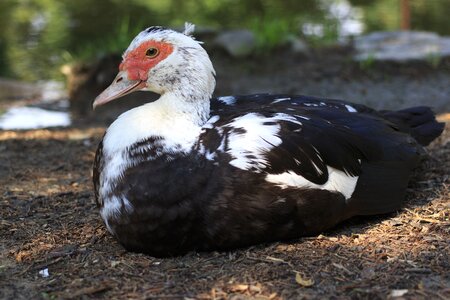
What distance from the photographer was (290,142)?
3.52 m

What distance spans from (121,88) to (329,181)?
1.26 m

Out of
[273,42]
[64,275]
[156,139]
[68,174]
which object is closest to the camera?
[64,275]

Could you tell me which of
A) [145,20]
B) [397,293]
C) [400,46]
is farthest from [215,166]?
[145,20]

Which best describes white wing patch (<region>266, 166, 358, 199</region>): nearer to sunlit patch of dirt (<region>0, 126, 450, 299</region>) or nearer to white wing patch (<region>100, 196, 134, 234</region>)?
sunlit patch of dirt (<region>0, 126, 450, 299</region>)

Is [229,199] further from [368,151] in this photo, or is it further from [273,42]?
[273,42]

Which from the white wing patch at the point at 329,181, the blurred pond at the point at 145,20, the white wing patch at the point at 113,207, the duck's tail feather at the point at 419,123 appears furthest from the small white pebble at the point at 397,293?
Answer: the blurred pond at the point at 145,20

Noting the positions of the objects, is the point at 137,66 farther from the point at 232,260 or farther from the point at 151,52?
the point at 232,260

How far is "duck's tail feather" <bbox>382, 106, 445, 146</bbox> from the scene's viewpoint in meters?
4.55

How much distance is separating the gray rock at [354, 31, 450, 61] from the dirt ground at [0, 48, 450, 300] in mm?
3870

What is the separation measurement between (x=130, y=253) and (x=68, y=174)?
6.02ft

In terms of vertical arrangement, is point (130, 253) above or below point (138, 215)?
below

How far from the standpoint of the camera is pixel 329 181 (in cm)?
360

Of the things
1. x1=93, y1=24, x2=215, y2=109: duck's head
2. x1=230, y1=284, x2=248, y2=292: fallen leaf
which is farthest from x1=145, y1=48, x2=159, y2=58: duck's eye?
→ x1=230, y1=284, x2=248, y2=292: fallen leaf

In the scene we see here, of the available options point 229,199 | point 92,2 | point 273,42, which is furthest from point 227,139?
point 92,2
